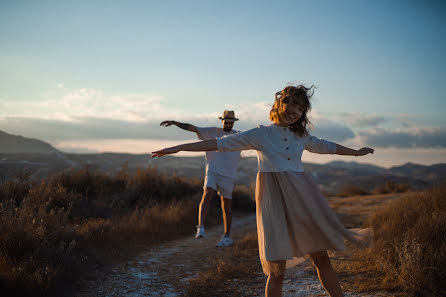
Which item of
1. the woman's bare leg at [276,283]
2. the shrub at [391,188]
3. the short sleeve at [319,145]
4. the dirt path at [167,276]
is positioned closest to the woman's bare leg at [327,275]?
the woman's bare leg at [276,283]

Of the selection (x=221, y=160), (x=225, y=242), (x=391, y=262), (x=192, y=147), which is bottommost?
(x=225, y=242)

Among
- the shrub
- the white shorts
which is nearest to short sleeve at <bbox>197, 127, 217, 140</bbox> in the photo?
the white shorts

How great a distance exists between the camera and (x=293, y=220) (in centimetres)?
307

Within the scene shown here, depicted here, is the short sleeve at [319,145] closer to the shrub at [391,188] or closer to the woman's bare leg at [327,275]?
the woman's bare leg at [327,275]

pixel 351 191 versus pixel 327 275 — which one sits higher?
pixel 327 275

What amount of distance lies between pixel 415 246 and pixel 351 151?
1386mm

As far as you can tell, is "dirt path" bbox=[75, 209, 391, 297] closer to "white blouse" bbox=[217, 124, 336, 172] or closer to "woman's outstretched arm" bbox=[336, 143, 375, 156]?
"woman's outstretched arm" bbox=[336, 143, 375, 156]

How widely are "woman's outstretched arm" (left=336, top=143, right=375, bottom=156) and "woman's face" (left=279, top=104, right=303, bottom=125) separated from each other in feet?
2.01

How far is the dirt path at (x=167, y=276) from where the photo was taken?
4305mm

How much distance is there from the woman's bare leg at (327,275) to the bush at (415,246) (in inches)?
43.2

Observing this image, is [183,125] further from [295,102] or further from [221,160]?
[295,102]

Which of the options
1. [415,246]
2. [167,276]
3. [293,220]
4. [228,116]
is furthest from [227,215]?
[293,220]

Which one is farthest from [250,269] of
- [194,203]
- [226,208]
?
[194,203]

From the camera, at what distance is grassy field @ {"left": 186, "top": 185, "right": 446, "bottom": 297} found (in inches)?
148
